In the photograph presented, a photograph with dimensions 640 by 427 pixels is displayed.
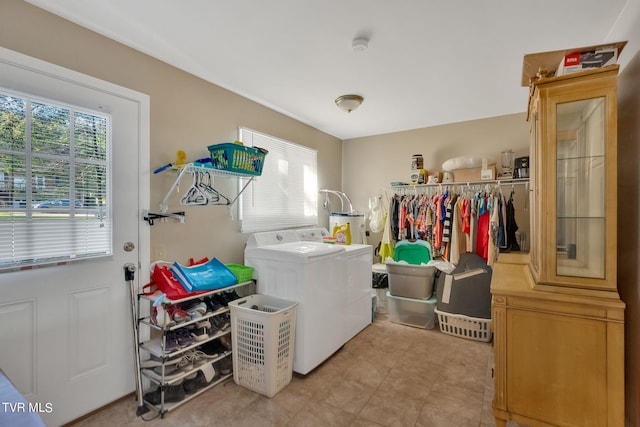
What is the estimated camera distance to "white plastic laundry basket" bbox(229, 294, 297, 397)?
81.0 inches

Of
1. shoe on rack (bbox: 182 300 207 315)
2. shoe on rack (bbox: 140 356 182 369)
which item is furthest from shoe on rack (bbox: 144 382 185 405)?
shoe on rack (bbox: 182 300 207 315)

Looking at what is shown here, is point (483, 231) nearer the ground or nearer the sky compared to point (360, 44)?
nearer the ground

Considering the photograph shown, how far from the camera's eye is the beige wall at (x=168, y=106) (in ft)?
5.36

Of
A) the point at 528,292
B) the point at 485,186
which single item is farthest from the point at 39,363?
the point at 485,186

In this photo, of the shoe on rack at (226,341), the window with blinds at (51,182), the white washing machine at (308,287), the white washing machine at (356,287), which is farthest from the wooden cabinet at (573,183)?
the window with blinds at (51,182)

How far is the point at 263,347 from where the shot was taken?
2074mm

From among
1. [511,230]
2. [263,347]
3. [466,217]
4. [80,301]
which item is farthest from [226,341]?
[511,230]

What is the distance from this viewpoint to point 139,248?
2051 mm

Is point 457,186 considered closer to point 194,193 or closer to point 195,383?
point 194,193

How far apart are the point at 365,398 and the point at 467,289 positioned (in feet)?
5.45

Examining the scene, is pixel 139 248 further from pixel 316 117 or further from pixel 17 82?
pixel 316 117

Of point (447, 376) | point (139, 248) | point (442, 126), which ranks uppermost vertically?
point (442, 126)

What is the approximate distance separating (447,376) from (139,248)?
2.47 metres

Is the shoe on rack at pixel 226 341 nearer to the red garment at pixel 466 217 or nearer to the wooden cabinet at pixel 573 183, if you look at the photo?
the wooden cabinet at pixel 573 183
